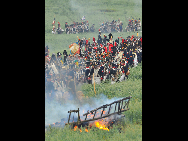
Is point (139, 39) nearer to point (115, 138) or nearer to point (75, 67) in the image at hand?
point (75, 67)

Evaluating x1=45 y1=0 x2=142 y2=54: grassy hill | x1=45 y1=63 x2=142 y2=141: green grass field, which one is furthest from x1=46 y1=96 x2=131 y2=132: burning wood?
x1=45 y1=0 x2=142 y2=54: grassy hill

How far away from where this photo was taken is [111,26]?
15883 mm

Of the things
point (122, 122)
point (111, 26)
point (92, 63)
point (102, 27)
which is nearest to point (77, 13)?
point (102, 27)

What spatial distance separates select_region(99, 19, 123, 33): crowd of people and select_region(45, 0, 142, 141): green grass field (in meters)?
0.23

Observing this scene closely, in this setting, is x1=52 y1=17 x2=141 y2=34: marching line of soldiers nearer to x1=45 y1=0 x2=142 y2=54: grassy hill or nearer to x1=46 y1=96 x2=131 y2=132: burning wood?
x1=45 y1=0 x2=142 y2=54: grassy hill

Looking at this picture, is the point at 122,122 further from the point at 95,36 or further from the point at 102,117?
the point at 95,36

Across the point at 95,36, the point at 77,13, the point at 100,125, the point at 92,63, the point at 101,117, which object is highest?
the point at 77,13

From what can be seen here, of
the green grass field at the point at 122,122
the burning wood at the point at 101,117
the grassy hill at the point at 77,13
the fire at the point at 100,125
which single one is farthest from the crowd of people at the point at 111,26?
the fire at the point at 100,125

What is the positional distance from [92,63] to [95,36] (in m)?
1.71

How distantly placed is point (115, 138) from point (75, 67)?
4.17m

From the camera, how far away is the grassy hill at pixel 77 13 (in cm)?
1506

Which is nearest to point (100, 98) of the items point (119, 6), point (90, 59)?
point (90, 59)

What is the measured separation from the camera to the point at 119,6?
16.5 m

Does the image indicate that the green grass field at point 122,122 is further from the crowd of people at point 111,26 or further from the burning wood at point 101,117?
the crowd of people at point 111,26
